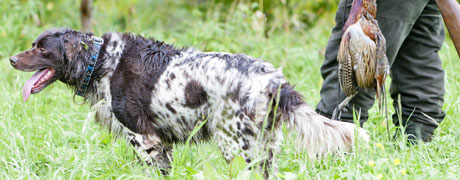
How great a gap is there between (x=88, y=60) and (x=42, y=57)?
11.6 inches

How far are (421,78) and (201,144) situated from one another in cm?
172

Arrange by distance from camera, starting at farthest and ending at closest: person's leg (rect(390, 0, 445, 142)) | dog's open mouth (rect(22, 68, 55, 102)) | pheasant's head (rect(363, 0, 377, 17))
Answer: person's leg (rect(390, 0, 445, 142)), dog's open mouth (rect(22, 68, 55, 102)), pheasant's head (rect(363, 0, 377, 17))

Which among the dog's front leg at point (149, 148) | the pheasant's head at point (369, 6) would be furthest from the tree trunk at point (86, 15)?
the pheasant's head at point (369, 6)

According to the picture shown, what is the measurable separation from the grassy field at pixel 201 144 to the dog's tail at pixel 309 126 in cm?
17

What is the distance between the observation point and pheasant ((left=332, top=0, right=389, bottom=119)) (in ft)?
9.49

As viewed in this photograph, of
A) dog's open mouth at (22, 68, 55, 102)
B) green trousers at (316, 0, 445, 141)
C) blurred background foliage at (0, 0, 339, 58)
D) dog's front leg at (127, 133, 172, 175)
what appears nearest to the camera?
dog's front leg at (127, 133, 172, 175)

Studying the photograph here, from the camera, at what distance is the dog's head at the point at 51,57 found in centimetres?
319

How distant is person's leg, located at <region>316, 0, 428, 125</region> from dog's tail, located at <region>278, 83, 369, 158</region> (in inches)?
15.9

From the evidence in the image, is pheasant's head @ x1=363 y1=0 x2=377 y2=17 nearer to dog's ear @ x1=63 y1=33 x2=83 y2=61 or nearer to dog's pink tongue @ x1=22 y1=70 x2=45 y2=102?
dog's ear @ x1=63 y1=33 x2=83 y2=61

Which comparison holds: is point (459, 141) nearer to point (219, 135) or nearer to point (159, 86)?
point (219, 135)

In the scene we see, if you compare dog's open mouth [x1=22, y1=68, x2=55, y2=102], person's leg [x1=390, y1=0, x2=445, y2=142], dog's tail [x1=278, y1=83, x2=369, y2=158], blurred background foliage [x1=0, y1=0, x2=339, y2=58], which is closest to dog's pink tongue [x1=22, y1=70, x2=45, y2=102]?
dog's open mouth [x1=22, y1=68, x2=55, y2=102]

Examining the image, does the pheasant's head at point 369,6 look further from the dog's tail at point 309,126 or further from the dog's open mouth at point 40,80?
the dog's open mouth at point 40,80

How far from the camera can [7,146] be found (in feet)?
11.1

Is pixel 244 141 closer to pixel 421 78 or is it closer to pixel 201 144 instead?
pixel 201 144
